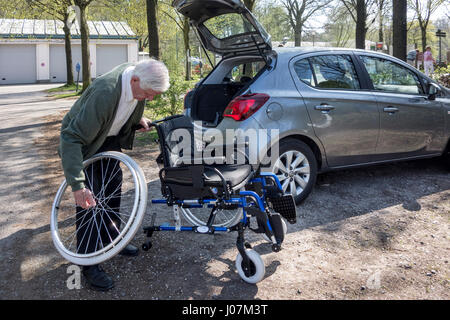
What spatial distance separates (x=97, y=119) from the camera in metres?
3.07

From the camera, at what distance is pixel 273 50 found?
474 cm

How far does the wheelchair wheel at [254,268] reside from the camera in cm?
312

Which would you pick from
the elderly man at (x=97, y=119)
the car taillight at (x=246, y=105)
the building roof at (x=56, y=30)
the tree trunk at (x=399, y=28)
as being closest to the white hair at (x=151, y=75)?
the elderly man at (x=97, y=119)

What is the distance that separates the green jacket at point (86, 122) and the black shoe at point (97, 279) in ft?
2.09

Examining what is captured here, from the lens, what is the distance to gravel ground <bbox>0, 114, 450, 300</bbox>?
3.12 m

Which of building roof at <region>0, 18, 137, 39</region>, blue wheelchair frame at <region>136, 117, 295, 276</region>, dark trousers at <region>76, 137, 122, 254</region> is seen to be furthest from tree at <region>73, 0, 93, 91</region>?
building roof at <region>0, 18, 137, 39</region>

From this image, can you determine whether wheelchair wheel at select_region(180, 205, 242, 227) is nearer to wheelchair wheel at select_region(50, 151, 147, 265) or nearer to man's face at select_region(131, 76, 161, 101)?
wheelchair wheel at select_region(50, 151, 147, 265)

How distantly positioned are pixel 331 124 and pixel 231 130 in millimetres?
1216

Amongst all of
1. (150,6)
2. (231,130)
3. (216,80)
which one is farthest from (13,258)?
(150,6)

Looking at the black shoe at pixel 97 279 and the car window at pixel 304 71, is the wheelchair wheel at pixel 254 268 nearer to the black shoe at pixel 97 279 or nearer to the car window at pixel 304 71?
the black shoe at pixel 97 279

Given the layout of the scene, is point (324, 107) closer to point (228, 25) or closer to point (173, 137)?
point (228, 25)

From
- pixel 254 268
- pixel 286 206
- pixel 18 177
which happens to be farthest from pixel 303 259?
pixel 18 177

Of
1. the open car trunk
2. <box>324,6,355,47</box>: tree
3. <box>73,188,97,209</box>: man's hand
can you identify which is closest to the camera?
<box>73,188,97,209</box>: man's hand
